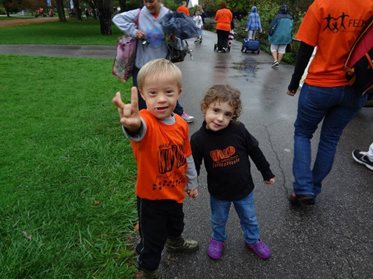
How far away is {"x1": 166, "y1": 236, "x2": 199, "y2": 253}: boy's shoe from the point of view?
92.8 inches

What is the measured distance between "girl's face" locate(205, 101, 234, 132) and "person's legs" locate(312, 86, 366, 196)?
3.32 ft

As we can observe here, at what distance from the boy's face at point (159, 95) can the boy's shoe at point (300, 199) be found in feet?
5.36

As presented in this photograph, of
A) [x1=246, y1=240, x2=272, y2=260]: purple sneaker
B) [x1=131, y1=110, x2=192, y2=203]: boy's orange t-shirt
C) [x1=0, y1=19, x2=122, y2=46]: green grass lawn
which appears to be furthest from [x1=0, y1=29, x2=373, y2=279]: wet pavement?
[x1=0, y1=19, x2=122, y2=46]: green grass lawn

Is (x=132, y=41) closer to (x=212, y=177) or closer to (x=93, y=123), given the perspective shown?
(x=93, y=123)

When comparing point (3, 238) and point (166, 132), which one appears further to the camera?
point (3, 238)

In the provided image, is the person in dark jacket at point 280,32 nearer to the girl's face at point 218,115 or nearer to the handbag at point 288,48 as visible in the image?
the handbag at point 288,48

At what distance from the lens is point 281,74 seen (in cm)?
925

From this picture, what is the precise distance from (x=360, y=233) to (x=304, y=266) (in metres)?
0.67

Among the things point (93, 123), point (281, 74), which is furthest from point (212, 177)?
point (281, 74)

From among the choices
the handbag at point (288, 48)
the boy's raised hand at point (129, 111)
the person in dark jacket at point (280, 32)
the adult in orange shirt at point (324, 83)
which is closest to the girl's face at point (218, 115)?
the boy's raised hand at point (129, 111)

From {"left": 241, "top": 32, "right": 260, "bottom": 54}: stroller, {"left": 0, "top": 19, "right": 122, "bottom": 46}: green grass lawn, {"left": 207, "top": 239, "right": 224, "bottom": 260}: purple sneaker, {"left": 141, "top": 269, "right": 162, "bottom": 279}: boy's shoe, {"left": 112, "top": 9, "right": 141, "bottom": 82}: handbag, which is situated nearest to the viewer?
{"left": 141, "top": 269, "right": 162, "bottom": 279}: boy's shoe

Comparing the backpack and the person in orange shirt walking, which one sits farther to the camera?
the backpack

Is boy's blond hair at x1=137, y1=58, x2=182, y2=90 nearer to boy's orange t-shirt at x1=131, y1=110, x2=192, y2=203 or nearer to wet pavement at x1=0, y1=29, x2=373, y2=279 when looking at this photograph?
boy's orange t-shirt at x1=131, y1=110, x2=192, y2=203

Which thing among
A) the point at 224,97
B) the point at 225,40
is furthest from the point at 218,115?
the point at 225,40
